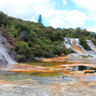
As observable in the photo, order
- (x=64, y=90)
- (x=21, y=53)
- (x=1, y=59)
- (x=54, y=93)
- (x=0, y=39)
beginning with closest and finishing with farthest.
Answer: (x=54, y=93), (x=64, y=90), (x=1, y=59), (x=0, y=39), (x=21, y=53)

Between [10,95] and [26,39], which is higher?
[26,39]

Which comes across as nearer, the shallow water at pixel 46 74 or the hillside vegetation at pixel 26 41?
the shallow water at pixel 46 74

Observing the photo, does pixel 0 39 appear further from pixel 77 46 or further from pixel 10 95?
pixel 77 46

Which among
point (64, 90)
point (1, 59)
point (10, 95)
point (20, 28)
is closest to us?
point (10, 95)

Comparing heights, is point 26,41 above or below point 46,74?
above

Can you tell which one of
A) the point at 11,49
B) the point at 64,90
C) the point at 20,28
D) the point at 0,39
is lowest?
the point at 64,90

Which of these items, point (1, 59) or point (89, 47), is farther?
point (89, 47)

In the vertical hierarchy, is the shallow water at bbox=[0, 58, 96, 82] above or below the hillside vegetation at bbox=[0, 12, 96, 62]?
below

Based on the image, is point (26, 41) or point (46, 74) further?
point (26, 41)

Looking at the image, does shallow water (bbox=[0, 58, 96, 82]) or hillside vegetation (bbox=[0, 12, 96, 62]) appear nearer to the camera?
shallow water (bbox=[0, 58, 96, 82])

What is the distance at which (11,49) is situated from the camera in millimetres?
25578

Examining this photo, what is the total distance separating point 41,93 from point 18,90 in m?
1.27

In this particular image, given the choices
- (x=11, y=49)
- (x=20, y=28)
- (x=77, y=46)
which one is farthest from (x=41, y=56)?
(x=77, y=46)

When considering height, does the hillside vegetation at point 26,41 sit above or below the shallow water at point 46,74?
above
